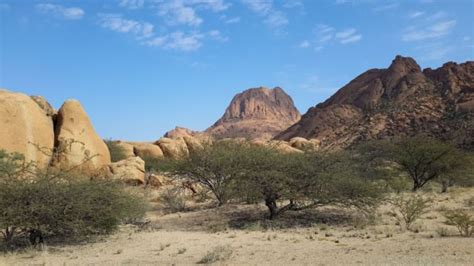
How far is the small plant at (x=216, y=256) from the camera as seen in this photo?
403 inches

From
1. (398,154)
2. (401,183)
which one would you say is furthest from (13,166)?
(398,154)

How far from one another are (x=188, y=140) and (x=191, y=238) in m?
33.4

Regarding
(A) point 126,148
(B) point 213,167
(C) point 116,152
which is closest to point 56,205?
(B) point 213,167

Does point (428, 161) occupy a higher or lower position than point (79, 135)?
lower

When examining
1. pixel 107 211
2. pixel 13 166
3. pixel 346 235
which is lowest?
pixel 346 235

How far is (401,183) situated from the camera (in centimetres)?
2441

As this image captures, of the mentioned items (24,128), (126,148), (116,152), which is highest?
(24,128)

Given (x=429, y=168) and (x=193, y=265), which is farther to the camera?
(x=429, y=168)

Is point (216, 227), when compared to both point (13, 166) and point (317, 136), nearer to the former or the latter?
point (13, 166)

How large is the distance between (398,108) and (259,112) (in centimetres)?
8711

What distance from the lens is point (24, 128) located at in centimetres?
2783

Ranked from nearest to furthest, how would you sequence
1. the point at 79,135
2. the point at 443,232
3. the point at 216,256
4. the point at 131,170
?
the point at 216,256 < the point at 443,232 < the point at 131,170 < the point at 79,135

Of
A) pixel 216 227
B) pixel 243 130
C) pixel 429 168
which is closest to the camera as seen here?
pixel 216 227

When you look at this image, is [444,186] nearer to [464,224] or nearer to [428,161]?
[428,161]
